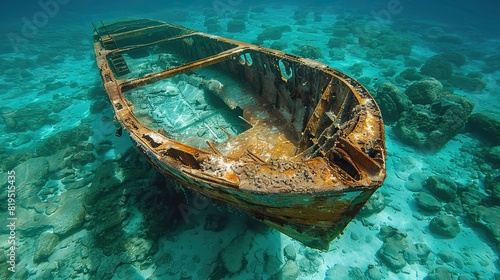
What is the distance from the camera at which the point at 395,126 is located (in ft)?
27.9

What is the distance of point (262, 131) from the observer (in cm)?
609

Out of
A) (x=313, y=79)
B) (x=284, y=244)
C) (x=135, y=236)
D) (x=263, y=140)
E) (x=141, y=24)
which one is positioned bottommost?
(x=284, y=244)

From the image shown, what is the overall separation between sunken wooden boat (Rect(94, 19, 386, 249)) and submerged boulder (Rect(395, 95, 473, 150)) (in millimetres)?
4727

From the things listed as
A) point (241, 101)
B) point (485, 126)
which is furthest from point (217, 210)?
point (485, 126)

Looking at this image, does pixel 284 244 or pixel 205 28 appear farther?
pixel 205 28

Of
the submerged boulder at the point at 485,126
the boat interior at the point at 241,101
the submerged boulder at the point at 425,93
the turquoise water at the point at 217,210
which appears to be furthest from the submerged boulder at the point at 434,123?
the boat interior at the point at 241,101

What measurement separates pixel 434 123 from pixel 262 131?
6.49 m

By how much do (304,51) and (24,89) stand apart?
60.2 feet

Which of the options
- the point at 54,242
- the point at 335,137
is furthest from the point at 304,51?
the point at 54,242

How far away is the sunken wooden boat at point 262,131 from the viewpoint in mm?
2588

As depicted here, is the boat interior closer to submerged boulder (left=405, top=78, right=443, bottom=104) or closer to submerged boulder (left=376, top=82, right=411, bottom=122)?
submerged boulder (left=376, top=82, right=411, bottom=122)

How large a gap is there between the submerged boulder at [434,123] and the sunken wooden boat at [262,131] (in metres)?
4.73

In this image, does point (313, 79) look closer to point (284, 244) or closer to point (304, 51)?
point (284, 244)

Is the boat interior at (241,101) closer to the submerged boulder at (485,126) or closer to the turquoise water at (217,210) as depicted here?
the turquoise water at (217,210)
